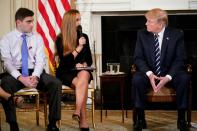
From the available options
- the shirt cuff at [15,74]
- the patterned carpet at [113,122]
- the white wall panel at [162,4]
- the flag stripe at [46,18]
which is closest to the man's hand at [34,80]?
the shirt cuff at [15,74]

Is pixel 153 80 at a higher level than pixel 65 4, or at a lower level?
lower

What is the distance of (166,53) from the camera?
432 centimetres

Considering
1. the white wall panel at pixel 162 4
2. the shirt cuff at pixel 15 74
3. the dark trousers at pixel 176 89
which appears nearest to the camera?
the dark trousers at pixel 176 89

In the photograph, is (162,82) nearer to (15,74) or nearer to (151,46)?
(151,46)

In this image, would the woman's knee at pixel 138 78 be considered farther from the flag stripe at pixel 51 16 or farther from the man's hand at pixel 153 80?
the flag stripe at pixel 51 16

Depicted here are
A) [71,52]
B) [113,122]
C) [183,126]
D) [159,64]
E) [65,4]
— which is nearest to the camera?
[183,126]

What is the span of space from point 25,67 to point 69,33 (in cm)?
59

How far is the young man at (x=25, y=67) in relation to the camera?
4121mm

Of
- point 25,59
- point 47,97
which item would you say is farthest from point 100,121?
point 25,59

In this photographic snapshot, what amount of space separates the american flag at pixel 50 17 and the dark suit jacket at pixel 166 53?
1.96 metres

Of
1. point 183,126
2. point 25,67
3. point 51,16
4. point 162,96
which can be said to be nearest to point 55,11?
point 51,16

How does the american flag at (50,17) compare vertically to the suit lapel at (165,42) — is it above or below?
above

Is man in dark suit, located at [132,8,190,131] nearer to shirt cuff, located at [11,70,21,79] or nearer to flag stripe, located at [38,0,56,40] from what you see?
shirt cuff, located at [11,70,21,79]

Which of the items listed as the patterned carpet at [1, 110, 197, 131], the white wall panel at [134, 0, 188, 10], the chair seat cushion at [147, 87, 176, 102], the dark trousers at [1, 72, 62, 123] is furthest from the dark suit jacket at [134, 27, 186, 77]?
the white wall panel at [134, 0, 188, 10]
